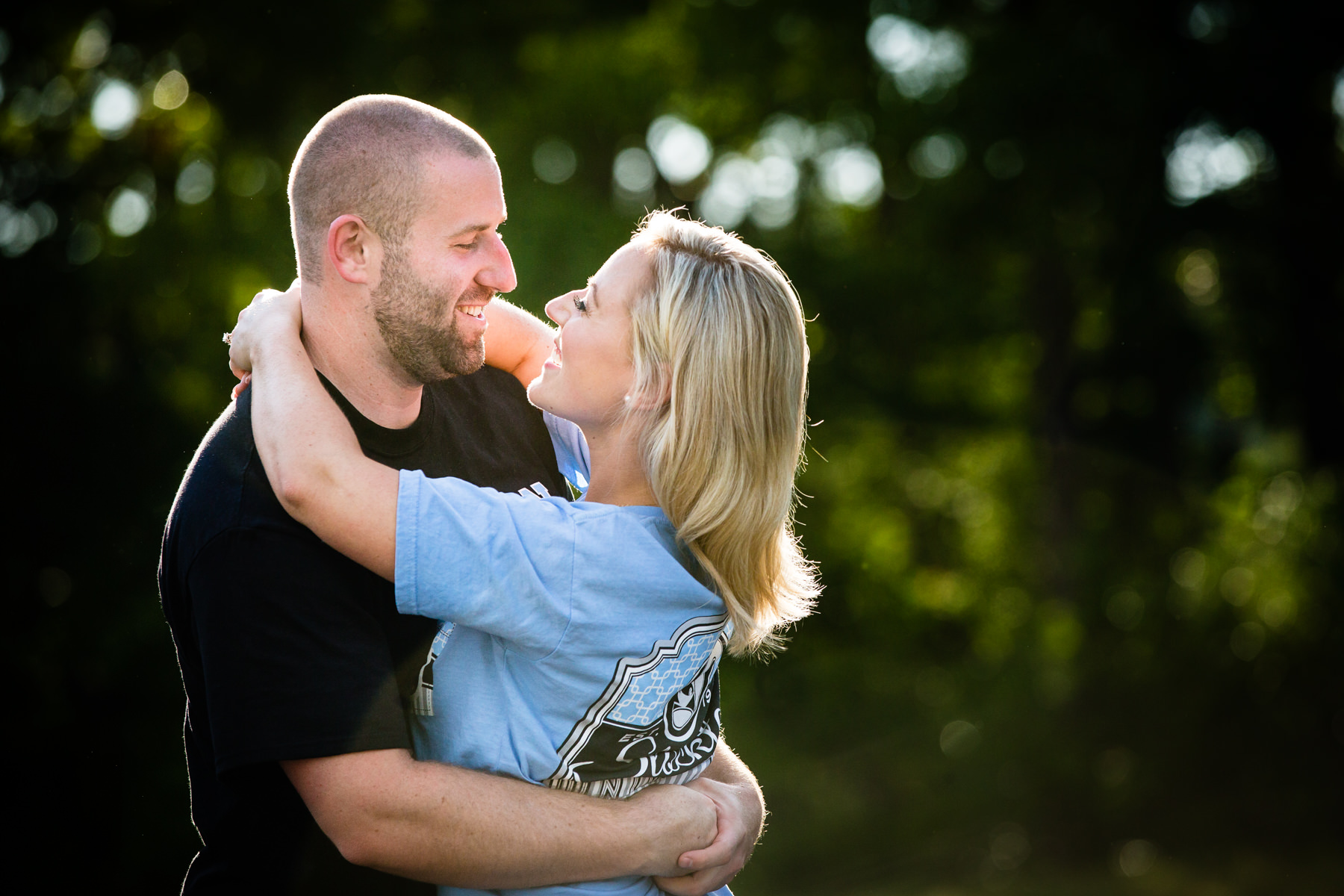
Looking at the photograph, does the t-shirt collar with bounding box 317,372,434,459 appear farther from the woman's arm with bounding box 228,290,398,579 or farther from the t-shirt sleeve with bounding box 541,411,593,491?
the t-shirt sleeve with bounding box 541,411,593,491

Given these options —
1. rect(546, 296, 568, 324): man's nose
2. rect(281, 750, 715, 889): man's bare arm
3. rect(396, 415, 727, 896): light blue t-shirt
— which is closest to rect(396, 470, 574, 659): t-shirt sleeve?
rect(396, 415, 727, 896): light blue t-shirt

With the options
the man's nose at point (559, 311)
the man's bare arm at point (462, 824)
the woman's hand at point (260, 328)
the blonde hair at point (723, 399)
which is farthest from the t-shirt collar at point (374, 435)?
the man's bare arm at point (462, 824)

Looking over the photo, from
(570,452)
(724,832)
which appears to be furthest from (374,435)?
(724,832)

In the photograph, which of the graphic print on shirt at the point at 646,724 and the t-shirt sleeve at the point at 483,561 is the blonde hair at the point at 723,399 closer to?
the graphic print on shirt at the point at 646,724

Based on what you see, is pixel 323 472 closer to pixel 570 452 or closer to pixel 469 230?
pixel 469 230

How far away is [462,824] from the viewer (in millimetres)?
1849

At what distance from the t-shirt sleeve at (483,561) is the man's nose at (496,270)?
21.7 inches

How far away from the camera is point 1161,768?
935 centimetres

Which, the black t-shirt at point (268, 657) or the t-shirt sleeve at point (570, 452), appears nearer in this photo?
the black t-shirt at point (268, 657)

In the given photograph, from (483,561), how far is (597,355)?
516mm

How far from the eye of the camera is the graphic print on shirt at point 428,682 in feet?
6.67

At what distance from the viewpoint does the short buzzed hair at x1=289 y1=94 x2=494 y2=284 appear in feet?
7.27

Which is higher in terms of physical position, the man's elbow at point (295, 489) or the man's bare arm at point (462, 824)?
the man's elbow at point (295, 489)

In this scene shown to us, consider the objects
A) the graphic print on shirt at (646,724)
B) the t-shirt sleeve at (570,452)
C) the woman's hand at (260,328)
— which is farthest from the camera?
the t-shirt sleeve at (570,452)
